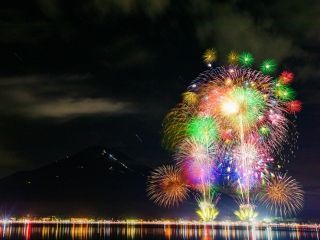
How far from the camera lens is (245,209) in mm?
43531

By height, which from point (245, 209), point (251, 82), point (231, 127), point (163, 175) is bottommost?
point (245, 209)

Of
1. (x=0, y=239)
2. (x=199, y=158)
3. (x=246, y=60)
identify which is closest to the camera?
(x=246, y=60)

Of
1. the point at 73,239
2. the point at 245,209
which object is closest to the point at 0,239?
the point at 73,239

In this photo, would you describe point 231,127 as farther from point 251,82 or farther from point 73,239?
point 73,239

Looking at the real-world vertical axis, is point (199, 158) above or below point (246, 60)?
below

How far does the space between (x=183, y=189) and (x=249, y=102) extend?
13.8 m

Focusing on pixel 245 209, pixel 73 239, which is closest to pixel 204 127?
pixel 245 209

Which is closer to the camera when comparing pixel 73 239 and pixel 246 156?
pixel 246 156

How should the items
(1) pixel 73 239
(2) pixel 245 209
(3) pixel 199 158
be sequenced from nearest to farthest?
(2) pixel 245 209, (3) pixel 199 158, (1) pixel 73 239

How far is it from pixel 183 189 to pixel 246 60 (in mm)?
16953

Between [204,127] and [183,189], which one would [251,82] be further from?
[183,189]

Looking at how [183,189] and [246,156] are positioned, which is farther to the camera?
[183,189]

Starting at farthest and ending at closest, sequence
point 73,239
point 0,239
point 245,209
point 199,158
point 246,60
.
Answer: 1. point 73,239
2. point 0,239
3. point 199,158
4. point 245,209
5. point 246,60

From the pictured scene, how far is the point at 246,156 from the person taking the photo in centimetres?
4259
